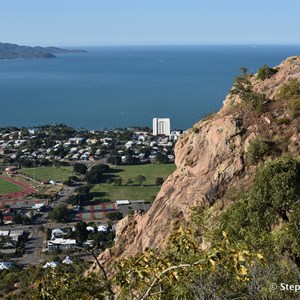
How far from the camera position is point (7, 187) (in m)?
34.3

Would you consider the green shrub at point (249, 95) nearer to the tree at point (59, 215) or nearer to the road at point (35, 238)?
the road at point (35, 238)

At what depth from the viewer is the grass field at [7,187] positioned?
33.3 metres

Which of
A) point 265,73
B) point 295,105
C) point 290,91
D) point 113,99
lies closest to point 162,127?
point 113,99

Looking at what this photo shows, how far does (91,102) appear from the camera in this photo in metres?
76.9

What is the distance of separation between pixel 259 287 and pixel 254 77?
9413 mm

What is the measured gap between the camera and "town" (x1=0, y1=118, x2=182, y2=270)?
23.7m

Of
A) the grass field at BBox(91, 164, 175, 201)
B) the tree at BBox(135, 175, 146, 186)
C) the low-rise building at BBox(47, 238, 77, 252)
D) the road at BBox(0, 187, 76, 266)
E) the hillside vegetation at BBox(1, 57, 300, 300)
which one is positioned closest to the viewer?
the hillside vegetation at BBox(1, 57, 300, 300)

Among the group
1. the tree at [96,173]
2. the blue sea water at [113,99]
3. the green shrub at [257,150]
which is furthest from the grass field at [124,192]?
the blue sea water at [113,99]

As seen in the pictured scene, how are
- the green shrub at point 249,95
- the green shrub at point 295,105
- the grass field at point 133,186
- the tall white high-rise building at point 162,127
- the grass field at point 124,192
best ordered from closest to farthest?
1. the green shrub at point 295,105
2. the green shrub at point 249,95
3. the grass field at point 124,192
4. the grass field at point 133,186
5. the tall white high-rise building at point 162,127

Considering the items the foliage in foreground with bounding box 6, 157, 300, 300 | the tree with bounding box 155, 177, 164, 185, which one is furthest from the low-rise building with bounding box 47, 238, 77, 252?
the foliage in foreground with bounding box 6, 157, 300, 300

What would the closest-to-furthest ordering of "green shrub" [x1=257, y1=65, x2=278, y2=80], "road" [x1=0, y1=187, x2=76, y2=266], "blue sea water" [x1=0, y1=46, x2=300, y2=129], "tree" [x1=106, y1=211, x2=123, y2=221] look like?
1. "green shrub" [x1=257, y1=65, x2=278, y2=80]
2. "road" [x1=0, y1=187, x2=76, y2=266]
3. "tree" [x1=106, y1=211, x2=123, y2=221]
4. "blue sea water" [x1=0, y1=46, x2=300, y2=129]

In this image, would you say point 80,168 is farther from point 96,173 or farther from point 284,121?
point 284,121

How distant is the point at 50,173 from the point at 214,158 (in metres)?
29.4

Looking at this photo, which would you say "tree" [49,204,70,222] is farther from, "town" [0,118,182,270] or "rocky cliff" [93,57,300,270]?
"rocky cliff" [93,57,300,270]
